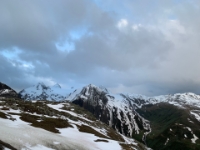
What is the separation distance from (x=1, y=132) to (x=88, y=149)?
64.7ft

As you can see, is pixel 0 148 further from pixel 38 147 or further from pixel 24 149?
pixel 38 147

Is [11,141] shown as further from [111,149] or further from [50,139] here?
[111,149]

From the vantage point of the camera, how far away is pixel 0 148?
84.0 ft

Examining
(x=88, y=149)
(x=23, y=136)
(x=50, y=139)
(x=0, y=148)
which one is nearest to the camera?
(x=0, y=148)

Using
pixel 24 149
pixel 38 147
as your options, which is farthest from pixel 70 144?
pixel 24 149

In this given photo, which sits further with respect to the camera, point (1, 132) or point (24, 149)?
point (1, 132)

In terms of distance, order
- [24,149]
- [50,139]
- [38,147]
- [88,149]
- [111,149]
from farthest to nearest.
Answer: [111,149] < [88,149] < [50,139] < [38,147] < [24,149]

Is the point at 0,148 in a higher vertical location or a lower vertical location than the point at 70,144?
lower

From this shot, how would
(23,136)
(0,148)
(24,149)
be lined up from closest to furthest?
(0,148)
(24,149)
(23,136)

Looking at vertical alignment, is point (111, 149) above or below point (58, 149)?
above

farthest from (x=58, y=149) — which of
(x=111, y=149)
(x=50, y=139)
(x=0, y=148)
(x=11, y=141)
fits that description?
(x=111, y=149)

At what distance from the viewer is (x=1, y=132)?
37.6m

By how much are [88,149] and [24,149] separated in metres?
18.8

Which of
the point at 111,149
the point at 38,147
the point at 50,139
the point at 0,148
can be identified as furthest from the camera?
the point at 111,149
